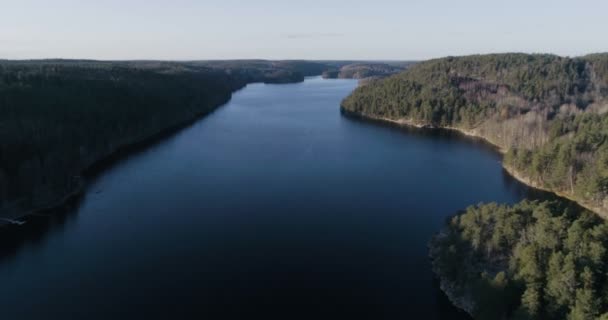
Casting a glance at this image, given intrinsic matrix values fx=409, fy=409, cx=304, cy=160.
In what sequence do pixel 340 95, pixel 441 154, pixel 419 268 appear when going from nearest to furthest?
1. pixel 419 268
2. pixel 441 154
3. pixel 340 95

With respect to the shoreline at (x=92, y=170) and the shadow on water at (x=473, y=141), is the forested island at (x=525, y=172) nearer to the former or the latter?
the shadow on water at (x=473, y=141)

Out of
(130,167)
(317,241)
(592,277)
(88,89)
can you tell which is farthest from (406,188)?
(88,89)

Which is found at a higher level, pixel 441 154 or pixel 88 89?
pixel 88 89

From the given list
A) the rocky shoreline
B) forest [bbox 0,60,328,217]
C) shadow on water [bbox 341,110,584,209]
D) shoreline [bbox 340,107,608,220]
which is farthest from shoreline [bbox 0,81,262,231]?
shoreline [bbox 340,107,608,220]

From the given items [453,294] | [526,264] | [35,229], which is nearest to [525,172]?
[453,294]

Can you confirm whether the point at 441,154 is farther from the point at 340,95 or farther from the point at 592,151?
the point at 340,95

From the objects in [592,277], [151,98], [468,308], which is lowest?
[468,308]
